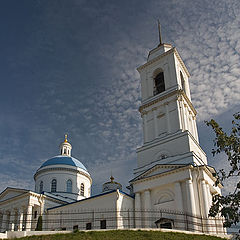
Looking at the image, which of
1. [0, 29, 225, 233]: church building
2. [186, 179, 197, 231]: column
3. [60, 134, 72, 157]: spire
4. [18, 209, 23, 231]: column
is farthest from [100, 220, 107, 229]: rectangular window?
[60, 134, 72, 157]: spire

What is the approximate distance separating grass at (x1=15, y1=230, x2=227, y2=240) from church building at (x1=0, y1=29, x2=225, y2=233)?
235cm

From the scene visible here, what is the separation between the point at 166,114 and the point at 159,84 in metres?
4.77

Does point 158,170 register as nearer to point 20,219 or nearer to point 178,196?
point 178,196

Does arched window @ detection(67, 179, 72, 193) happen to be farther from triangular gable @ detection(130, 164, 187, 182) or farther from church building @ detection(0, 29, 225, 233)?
triangular gable @ detection(130, 164, 187, 182)

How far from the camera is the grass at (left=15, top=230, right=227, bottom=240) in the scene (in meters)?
16.8

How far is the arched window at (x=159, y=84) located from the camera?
32.6 m

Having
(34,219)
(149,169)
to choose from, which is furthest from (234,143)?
(34,219)

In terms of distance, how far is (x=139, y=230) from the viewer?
18.4m

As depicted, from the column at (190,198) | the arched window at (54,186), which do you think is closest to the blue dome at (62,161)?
the arched window at (54,186)

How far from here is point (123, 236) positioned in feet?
56.0

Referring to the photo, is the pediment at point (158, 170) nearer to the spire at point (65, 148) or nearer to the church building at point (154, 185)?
the church building at point (154, 185)

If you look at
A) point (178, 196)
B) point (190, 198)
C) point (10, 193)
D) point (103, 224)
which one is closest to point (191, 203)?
point (190, 198)

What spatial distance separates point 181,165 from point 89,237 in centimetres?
1053

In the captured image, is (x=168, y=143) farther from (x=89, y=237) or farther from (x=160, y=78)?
(x=89, y=237)
